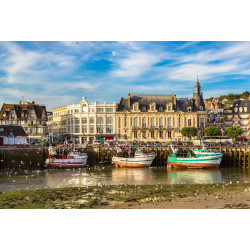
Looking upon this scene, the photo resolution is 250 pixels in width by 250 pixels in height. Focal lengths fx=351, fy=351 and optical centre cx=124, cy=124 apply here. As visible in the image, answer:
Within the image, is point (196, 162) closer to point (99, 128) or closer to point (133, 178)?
point (133, 178)

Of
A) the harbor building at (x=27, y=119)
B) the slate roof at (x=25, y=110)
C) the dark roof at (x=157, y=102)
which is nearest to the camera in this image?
the dark roof at (x=157, y=102)

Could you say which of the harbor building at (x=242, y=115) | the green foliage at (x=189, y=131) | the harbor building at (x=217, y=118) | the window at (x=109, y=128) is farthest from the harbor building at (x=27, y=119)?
the harbor building at (x=242, y=115)

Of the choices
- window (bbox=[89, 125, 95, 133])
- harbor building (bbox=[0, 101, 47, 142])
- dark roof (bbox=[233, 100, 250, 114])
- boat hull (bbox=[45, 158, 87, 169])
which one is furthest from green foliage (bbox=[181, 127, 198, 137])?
harbor building (bbox=[0, 101, 47, 142])

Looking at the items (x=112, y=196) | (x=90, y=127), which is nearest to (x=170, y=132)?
(x=90, y=127)

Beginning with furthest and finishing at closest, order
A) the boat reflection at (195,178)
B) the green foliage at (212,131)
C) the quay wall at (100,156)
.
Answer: the green foliage at (212,131) → the quay wall at (100,156) → the boat reflection at (195,178)

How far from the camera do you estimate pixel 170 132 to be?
61.4 m

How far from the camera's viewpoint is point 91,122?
63062mm

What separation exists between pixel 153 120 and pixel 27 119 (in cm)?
2413

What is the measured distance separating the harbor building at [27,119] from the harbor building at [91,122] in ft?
18.1

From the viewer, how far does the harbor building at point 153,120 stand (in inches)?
2403

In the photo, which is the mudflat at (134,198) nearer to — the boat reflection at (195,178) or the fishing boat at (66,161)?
the boat reflection at (195,178)

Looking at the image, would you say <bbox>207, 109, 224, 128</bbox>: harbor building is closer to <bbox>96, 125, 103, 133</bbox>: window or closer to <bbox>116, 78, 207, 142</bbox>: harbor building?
<bbox>116, 78, 207, 142</bbox>: harbor building

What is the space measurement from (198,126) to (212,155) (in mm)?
24698

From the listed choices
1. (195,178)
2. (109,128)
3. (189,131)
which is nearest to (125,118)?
(109,128)
